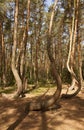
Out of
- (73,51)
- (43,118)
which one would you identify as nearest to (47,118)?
(43,118)

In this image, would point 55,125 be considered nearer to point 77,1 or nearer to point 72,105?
point 72,105

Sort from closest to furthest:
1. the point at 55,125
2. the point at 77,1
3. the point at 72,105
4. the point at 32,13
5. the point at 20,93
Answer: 1. the point at 55,125
2. the point at 72,105
3. the point at 20,93
4. the point at 77,1
5. the point at 32,13

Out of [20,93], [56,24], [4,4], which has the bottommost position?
[20,93]

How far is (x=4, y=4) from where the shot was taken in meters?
21.8

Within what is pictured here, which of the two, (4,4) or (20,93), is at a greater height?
(4,4)

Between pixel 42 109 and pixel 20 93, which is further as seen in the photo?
pixel 20 93

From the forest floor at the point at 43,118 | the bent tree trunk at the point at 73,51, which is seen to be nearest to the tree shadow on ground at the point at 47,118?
the forest floor at the point at 43,118

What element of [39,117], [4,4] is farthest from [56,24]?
[39,117]

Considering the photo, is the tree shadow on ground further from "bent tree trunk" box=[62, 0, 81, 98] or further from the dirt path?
"bent tree trunk" box=[62, 0, 81, 98]

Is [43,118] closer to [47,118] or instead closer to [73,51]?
[47,118]

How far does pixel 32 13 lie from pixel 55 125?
1884cm

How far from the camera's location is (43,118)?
9.20 meters

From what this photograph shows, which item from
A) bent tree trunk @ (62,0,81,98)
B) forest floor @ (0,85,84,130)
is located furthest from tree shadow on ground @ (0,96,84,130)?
bent tree trunk @ (62,0,81,98)

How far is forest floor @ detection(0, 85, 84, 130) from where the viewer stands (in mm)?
8281
